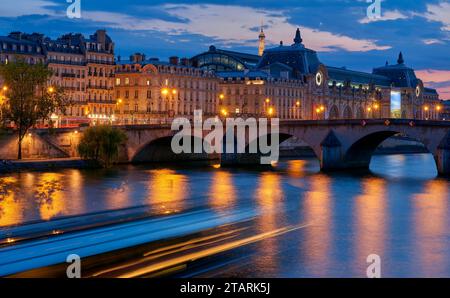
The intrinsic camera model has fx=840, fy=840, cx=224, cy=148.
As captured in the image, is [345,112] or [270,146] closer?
[270,146]

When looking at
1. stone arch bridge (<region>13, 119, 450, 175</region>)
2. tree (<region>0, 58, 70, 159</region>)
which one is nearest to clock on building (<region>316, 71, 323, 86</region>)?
stone arch bridge (<region>13, 119, 450, 175</region>)

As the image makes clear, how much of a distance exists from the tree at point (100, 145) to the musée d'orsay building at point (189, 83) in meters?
20.0

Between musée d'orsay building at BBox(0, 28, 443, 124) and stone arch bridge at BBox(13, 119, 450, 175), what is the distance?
12.3 meters

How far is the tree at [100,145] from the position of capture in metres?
75.9

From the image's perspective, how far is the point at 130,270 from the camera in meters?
27.8

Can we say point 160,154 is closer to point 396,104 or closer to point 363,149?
point 363,149

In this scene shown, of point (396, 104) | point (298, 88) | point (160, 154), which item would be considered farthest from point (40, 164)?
point (396, 104)

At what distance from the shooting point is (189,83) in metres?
127

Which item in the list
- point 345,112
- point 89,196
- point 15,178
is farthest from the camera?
point 345,112

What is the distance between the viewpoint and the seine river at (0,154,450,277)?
30.3 m

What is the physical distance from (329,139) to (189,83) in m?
55.0

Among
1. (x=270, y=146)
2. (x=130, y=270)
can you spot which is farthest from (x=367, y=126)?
(x=130, y=270)
